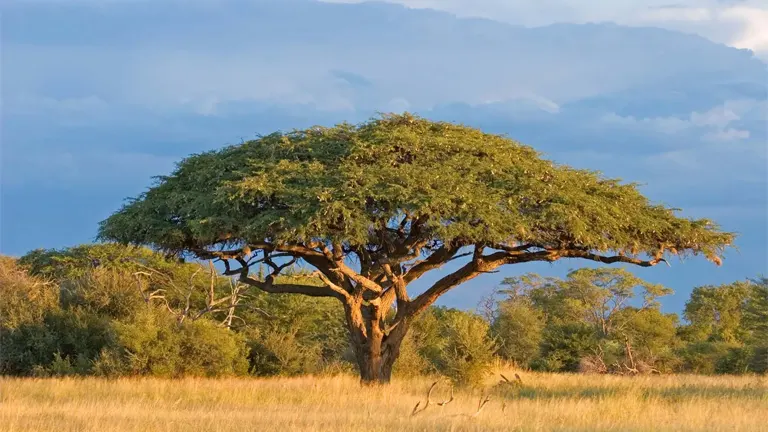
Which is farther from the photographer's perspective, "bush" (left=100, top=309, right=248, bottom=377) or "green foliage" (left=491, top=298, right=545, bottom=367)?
"green foliage" (left=491, top=298, right=545, bottom=367)

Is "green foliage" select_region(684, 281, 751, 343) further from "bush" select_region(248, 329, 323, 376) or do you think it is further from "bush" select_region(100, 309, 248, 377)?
"bush" select_region(100, 309, 248, 377)

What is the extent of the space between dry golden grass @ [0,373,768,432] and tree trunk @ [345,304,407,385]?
2.02 feet

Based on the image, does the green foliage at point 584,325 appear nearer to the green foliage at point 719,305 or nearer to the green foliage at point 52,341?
the green foliage at point 719,305

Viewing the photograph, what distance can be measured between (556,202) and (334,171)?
507cm

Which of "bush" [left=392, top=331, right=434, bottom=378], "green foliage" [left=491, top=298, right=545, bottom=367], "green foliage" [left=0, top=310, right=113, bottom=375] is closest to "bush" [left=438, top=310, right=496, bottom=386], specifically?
"bush" [left=392, top=331, right=434, bottom=378]

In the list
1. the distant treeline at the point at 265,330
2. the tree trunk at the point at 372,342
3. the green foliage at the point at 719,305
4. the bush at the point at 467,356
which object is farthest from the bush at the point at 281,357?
the green foliage at the point at 719,305

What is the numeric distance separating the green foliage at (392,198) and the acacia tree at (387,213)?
38mm

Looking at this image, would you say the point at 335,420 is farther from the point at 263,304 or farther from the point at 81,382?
the point at 263,304

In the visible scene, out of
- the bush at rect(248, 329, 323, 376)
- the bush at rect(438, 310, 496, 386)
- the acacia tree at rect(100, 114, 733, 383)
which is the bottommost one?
the bush at rect(248, 329, 323, 376)

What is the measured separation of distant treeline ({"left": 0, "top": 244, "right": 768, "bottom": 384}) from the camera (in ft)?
91.7

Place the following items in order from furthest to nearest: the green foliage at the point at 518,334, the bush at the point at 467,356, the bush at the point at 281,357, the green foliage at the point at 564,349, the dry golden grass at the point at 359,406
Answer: the green foliage at the point at 518,334, the green foliage at the point at 564,349, the bush at the point at 281,357, the bush at the point at 467,356, the dry golden grass at the point at 359,406

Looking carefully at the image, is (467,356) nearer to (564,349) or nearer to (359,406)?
(359,406)

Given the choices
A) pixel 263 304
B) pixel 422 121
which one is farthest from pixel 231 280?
pixel 422 121

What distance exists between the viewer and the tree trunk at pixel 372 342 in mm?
22453
